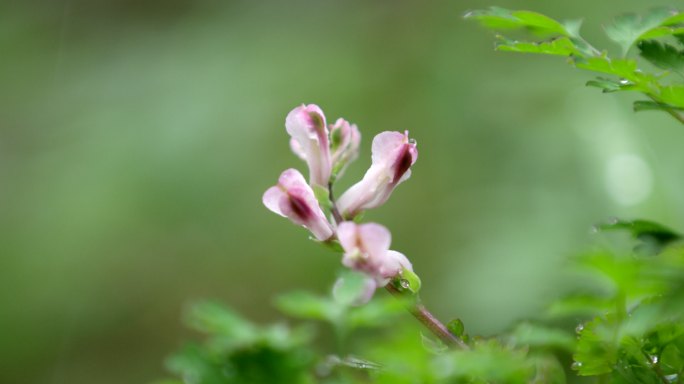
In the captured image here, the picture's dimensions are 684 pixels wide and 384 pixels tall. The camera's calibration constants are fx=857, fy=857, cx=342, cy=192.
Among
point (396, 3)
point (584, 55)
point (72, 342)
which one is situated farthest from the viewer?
point (396, 3)

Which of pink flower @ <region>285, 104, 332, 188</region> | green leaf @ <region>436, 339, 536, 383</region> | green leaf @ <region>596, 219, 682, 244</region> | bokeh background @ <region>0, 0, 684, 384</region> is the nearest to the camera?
green leaf @ <region>436, 339, 536, 383</region>

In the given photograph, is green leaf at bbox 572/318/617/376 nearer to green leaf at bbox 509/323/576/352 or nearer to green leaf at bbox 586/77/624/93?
green leaf at bbox 509/323/576/352

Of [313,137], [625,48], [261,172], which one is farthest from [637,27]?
[261,172]

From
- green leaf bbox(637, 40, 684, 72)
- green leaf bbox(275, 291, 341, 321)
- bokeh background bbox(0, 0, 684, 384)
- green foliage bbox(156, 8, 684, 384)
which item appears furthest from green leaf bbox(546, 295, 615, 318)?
bokeh background bbox(0, 0, 684, 384)

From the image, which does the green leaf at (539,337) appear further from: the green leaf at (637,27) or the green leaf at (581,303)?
the green leaf at (637,27)

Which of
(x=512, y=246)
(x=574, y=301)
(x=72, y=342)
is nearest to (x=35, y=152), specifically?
(x=72, y=342)

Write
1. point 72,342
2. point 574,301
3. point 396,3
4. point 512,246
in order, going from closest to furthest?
point 574,301 → point 512,246 → point 72,342 → point 396,3

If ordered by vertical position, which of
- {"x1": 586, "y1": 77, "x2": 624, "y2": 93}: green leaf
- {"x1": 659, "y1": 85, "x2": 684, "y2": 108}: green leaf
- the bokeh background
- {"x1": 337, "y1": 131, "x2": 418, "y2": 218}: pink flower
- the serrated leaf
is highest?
the bokeh background

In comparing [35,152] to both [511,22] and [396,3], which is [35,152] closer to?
[396,3]

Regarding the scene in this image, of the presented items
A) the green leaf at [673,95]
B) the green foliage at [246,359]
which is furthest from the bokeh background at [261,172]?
the green foliage at [246,359]
